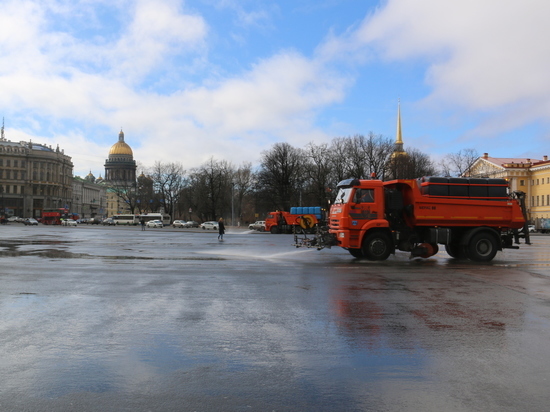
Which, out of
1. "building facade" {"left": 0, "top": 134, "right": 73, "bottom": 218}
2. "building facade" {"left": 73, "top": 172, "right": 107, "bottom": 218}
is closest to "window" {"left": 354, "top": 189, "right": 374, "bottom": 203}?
"building facade" {"left": 0, "top": 134, "right": 73, "bottom": 218}

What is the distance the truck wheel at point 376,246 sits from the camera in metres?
18.7

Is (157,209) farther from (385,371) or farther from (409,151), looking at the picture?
(385,371)

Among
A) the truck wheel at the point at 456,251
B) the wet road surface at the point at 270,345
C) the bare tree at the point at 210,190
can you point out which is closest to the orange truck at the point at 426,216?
the truck wheel at the point at 456,251

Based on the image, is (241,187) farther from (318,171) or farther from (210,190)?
(318,171)

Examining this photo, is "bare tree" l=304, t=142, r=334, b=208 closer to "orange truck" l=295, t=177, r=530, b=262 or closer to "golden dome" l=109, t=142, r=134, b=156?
"orange truck" l=295, t=177, r=530, b=262

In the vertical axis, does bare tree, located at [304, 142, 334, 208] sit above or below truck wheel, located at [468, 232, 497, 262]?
above

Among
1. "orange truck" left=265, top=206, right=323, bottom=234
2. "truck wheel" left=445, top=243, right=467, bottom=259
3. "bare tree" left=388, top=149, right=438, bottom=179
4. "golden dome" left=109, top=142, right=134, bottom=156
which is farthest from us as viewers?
"golden dome" left=109, top=142, right=134, bottom=156

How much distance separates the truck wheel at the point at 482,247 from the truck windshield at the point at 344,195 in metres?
5.01

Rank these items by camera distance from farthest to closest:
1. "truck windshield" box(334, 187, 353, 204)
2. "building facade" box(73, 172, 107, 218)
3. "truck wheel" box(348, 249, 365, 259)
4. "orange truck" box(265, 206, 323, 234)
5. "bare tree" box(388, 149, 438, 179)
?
"building facade" box(73, 172, 107, 218)
"bare tree" box(388, 149, 438, 179)
"orange truck" box(265, 206, 323, 234)
"truck wheel" box(348, 249, 365, 259)
"truck windshield" box(334, 187, 353, 204)

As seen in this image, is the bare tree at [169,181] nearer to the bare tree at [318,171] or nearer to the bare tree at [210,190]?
the bare tree at [210,190]

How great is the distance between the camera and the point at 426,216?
61.3ft

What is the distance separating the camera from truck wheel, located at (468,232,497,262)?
19.0m

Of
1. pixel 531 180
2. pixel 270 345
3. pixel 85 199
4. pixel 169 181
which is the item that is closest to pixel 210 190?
pixel 169 181

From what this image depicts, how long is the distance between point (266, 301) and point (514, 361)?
186 inches
